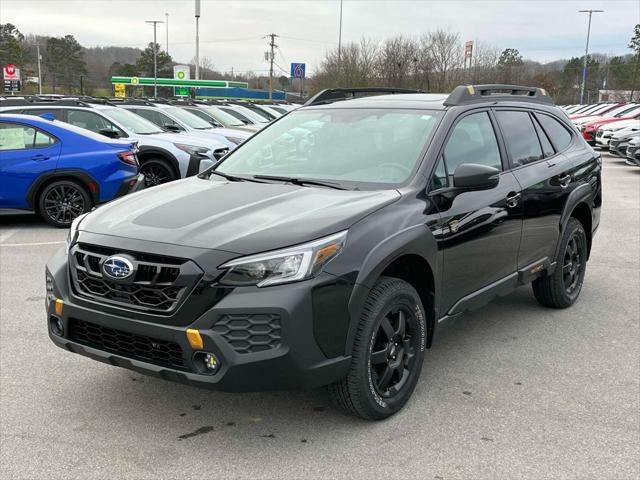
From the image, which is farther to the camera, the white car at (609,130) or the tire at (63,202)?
the white car at (609,130)

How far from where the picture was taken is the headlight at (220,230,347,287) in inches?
118

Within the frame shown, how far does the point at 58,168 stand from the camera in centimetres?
905

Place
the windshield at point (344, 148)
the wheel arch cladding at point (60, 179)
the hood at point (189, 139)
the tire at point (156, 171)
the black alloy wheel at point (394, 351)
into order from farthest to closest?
the hood at point (189, 139), the tire at point (156, 171), the wheel arch cladding at point (60, 179), the windshield at point (344, 148), the black alloy wheel at point (394, 351)

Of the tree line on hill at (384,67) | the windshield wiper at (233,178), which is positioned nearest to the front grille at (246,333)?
the windshield wiper at (233,178)

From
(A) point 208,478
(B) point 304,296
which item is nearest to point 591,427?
(B) point 304,296

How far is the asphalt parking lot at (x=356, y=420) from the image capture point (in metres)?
3.14

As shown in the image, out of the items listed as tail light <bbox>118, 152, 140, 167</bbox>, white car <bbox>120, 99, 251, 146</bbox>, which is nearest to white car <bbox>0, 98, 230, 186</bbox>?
white car <bbox>120, 99, 251, 146</bbox>

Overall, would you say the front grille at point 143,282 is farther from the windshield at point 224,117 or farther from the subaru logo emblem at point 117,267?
the windshield at point 224,117

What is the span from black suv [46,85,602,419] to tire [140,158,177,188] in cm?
671

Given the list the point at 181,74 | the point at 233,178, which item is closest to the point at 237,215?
the point at 233,178

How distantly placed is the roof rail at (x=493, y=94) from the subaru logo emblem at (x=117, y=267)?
2.38 meters

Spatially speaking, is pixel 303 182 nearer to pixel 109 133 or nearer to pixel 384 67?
pixel 109 133

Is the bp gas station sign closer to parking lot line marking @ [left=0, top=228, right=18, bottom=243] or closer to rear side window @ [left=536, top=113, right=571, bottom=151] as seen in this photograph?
parking lot line marking @ [left=0, top=228, right=18, bottom=243]

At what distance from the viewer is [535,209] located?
4.85 meters
